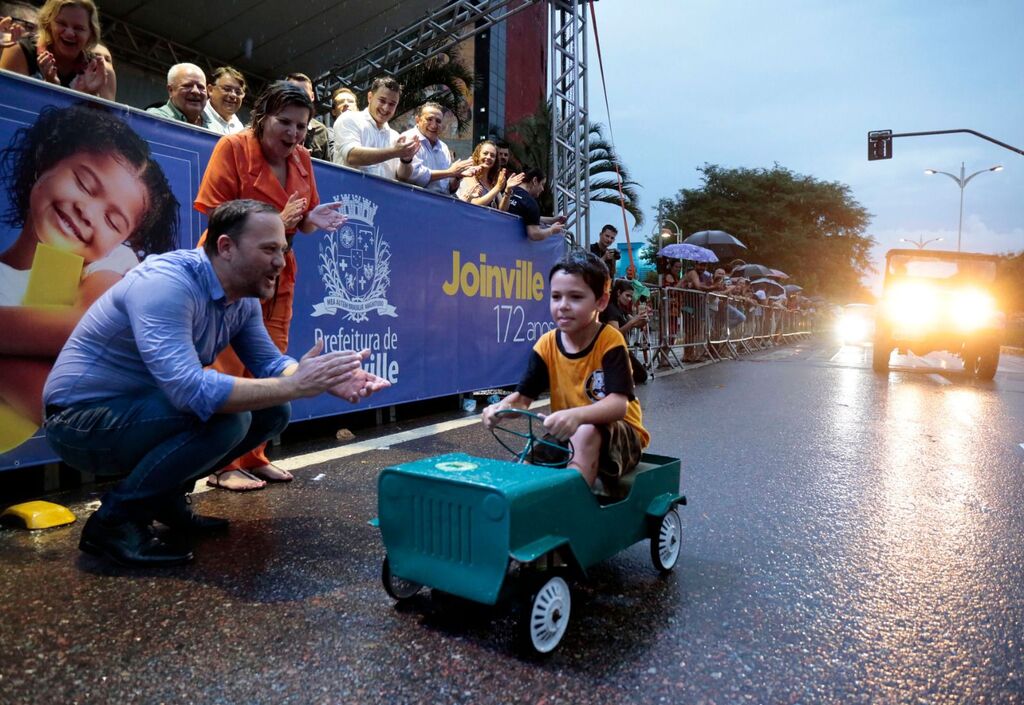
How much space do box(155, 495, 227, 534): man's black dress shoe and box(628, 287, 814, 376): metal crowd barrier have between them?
334 inches

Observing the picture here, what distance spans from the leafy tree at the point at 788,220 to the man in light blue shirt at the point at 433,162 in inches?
1823

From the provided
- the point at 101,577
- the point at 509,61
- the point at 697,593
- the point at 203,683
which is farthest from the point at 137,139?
the point at 509,61

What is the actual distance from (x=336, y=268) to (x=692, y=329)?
10.7 metres

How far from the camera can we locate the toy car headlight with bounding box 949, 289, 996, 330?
1269cm

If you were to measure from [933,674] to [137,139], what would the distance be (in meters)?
4.09

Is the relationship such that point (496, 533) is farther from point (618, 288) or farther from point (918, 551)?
point (618, 288)

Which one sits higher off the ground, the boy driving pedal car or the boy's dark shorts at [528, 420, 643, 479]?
the boy driving pedal car

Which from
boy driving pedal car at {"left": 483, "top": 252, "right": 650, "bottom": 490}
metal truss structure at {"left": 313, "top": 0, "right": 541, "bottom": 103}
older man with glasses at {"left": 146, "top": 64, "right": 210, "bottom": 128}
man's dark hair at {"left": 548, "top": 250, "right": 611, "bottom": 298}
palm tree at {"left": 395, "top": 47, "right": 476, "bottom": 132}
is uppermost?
palm tree at {"left": 395, "top": 47, "right": 476, "bottom": 132}

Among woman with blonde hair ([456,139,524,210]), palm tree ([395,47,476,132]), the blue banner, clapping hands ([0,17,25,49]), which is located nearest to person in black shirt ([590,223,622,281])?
the blue banner

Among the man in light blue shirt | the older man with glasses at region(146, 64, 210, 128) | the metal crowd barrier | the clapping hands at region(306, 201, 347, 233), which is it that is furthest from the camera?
the metal crowd barrier

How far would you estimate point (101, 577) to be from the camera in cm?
261

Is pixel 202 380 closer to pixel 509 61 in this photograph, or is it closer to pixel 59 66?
pixel 59 66

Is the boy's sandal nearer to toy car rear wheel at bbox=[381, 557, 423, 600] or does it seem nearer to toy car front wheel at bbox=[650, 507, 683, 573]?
toy car rear wheel at bbox=[381, 557, 423, 600]

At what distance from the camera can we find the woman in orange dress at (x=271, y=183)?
3729mm
